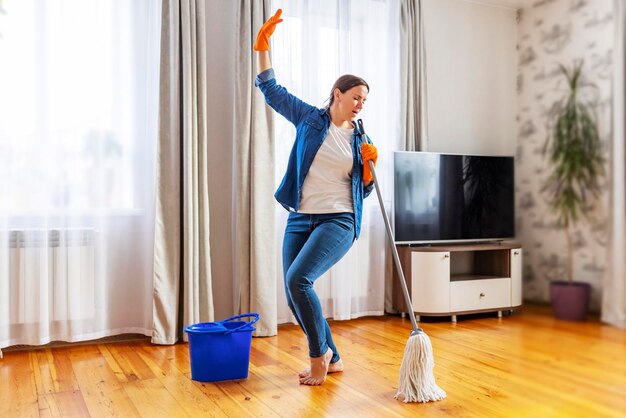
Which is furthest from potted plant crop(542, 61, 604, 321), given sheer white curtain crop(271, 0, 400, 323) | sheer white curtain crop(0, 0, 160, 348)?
sheer white curtain crop(0, 0, 160, 348)

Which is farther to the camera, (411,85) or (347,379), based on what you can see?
(411,85)

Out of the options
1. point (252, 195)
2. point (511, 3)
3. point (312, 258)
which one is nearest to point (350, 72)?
point (252, 195)

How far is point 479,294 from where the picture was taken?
431 centimetres

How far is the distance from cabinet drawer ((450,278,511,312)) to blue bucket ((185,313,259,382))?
1.95 metres

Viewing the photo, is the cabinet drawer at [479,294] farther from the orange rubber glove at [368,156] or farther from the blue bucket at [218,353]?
the blue bucket at [218,353]

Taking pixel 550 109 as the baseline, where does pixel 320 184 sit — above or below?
below

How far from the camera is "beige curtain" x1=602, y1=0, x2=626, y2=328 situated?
160 inches

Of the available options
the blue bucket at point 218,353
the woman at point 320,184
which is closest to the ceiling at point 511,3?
the woman at point 320,184

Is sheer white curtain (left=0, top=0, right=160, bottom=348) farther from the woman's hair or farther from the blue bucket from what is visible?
the woman's hair

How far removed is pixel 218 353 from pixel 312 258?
25.2 inches

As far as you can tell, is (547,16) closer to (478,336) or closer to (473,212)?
(473,212)

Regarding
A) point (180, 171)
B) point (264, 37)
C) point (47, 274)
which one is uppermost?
point (264, 37)

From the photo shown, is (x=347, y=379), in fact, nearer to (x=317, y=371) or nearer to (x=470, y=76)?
(x=317, y=371)

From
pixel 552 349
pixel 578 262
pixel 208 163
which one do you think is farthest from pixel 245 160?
pixel 578 262
